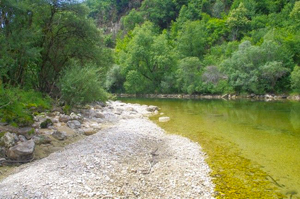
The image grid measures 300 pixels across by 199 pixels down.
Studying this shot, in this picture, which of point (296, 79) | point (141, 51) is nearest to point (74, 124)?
point (296, 79)

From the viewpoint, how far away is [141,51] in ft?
174

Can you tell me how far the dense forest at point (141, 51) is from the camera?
13.6 meters

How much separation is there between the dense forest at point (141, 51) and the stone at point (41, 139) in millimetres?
1298

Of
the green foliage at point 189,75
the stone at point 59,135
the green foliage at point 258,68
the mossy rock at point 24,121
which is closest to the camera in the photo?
the mossy rock at point 24,121

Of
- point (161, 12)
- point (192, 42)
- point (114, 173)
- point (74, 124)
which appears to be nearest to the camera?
point (114, 173)

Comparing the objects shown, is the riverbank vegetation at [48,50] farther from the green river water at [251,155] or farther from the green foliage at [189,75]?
the green foliage at [189,75]

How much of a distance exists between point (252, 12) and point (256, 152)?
78.0 metres

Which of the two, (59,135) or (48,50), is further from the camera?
(48,50)

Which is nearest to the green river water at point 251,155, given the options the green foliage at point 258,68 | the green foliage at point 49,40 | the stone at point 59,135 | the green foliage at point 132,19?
the stone at point 59,135

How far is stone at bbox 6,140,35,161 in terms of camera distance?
7.73 meters

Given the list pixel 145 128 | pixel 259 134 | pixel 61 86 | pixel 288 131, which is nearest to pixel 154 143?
pixel 145 128

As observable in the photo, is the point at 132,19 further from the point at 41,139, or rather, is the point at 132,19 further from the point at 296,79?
the point at 41,139

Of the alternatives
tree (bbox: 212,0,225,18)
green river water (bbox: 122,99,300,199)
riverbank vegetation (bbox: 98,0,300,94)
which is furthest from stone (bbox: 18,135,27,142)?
tree (bbox: 212,0,225,18)

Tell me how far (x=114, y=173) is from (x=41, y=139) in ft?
14.0
